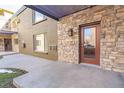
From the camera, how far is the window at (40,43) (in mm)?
9094

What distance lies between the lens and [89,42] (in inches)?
227

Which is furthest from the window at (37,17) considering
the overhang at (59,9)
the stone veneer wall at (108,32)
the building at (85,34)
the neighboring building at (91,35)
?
the stone veneer wall at (108,32)

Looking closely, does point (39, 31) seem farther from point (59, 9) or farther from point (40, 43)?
point (59, 9)

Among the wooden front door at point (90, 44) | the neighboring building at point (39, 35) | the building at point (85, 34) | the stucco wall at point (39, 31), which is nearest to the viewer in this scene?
the building at point (85, 34)

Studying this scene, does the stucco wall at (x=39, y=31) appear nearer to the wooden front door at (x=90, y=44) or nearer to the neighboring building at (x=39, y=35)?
the neighboring building at (x=39, y=35)

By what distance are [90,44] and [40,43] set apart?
5.03 meters

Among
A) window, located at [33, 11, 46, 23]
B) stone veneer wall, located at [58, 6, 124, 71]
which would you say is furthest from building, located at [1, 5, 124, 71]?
window, located at [33, 11, 46, 23]

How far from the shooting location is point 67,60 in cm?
677

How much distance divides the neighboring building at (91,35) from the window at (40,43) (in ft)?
6.74

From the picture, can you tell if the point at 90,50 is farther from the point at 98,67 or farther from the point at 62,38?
the point at 62,38

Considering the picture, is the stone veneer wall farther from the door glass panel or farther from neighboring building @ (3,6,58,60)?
neighboring building @ (3,6,58,60)

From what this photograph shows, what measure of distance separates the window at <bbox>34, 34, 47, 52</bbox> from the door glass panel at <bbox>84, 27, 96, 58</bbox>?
12.3 feet
